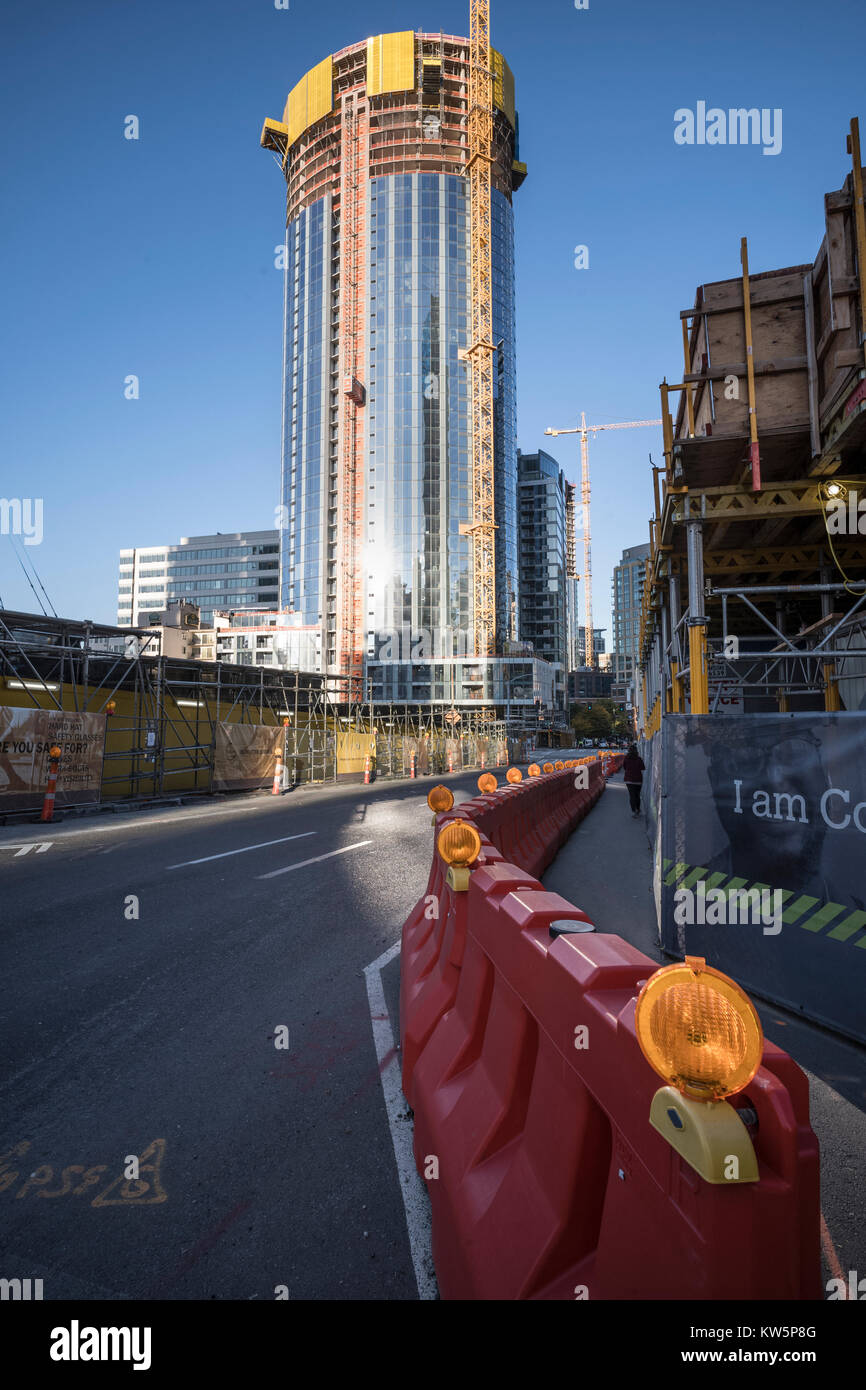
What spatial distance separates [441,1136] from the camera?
2582 mm

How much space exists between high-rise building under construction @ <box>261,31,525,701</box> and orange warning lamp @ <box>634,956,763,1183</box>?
280 feet

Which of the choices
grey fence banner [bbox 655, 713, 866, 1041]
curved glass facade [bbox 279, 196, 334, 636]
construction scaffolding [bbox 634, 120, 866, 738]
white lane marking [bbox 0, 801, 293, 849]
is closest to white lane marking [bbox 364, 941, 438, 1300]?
grey fence banner [bbox 655, 713, 866, 1041]

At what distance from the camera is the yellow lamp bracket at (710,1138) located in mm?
1204

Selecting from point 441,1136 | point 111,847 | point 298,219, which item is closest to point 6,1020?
point 441,1136

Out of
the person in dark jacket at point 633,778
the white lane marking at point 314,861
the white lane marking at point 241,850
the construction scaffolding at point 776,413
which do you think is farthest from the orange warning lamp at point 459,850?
the person in dark jacket at point 633,778

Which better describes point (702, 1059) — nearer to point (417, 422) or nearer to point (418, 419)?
point (417, 422)

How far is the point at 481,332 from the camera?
89.9 m

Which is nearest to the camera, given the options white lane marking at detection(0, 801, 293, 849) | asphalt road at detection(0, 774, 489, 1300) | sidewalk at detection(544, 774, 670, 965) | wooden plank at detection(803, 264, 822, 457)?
asphalt road at detection(0, 774, 489, 1300)

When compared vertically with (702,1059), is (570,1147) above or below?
below

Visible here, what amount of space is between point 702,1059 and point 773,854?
4.45 metres

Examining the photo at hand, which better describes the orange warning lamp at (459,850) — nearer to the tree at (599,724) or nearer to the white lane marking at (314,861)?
the white lane marking at (314,861)

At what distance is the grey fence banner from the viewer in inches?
177

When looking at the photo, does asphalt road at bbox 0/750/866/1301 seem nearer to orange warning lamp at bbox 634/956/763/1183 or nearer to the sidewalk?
Result: the sidewalk

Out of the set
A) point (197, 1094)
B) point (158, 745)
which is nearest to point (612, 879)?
point (197, 1094)
